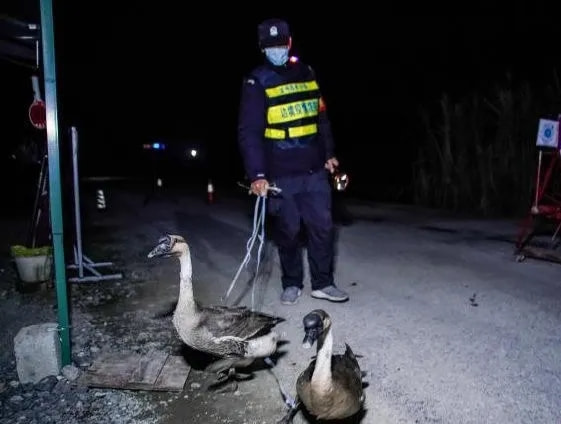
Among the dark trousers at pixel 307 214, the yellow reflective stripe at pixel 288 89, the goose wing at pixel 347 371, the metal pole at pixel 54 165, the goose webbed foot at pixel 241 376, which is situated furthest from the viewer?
the dark trousers at pixel 307 214

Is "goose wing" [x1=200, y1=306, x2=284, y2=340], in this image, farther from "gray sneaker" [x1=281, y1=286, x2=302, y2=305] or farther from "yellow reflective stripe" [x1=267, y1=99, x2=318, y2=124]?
"yellow reflective stripe" [x1=267, y1=99, x2=318, y2=124]

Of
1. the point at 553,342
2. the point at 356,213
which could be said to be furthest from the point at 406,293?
the point at 356,213

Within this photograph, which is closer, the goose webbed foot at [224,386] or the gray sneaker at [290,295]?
the goose webbed foot at [224,386]

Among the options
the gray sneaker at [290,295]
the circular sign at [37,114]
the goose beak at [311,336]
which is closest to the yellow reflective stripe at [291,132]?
the gray sneaker at [290,295]

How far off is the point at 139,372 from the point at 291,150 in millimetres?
2638

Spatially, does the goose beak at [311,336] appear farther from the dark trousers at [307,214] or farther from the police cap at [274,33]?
the police cap at [274,33]

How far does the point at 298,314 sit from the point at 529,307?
2.40 meters

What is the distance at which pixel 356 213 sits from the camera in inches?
518

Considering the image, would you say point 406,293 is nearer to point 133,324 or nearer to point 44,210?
point 133,324

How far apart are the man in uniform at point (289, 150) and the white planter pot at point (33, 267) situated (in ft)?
9.33

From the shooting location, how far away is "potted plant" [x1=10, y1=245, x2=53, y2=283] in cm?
642

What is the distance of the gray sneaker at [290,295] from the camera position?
232 inches

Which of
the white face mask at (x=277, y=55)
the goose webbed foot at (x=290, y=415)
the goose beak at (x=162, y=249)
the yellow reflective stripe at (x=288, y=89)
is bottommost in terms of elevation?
the goose webbed foot at (x=290, y=415)

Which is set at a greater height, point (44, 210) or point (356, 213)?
point (44, 210)
